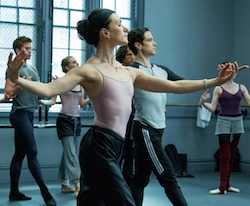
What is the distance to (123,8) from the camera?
5.71 metres

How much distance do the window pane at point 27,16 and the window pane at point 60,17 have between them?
0.28 m

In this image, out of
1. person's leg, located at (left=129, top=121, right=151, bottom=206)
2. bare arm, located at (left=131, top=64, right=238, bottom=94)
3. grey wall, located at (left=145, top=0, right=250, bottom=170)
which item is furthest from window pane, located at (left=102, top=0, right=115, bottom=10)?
bare arm, located at (left=131, top=64, right=238, bottom=94)

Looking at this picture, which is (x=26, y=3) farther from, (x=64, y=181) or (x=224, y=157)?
(x=224, y=157)

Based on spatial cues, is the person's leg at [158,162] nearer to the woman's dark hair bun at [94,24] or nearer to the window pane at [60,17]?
the woman's dark hair bun at [94,24]

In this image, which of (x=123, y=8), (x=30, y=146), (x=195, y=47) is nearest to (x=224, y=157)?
(x=30, y=146)

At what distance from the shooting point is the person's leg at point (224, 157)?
436 centimetres

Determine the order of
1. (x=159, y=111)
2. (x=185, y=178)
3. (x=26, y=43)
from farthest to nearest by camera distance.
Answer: (x=185, y=178) → (x=26, y=43) → (x=159, y=111)

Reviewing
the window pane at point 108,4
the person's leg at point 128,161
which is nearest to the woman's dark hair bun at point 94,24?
the person's leg at point 128,161

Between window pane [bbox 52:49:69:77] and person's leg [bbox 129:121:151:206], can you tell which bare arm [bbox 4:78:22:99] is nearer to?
person's leg [bbox 129:121:151:206]

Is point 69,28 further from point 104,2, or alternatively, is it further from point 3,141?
point 3,141

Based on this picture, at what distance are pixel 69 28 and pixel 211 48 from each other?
2.17 metres

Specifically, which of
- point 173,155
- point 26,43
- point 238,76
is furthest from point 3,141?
point 238,76

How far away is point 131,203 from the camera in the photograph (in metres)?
1.83

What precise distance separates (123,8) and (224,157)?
8.28ft
